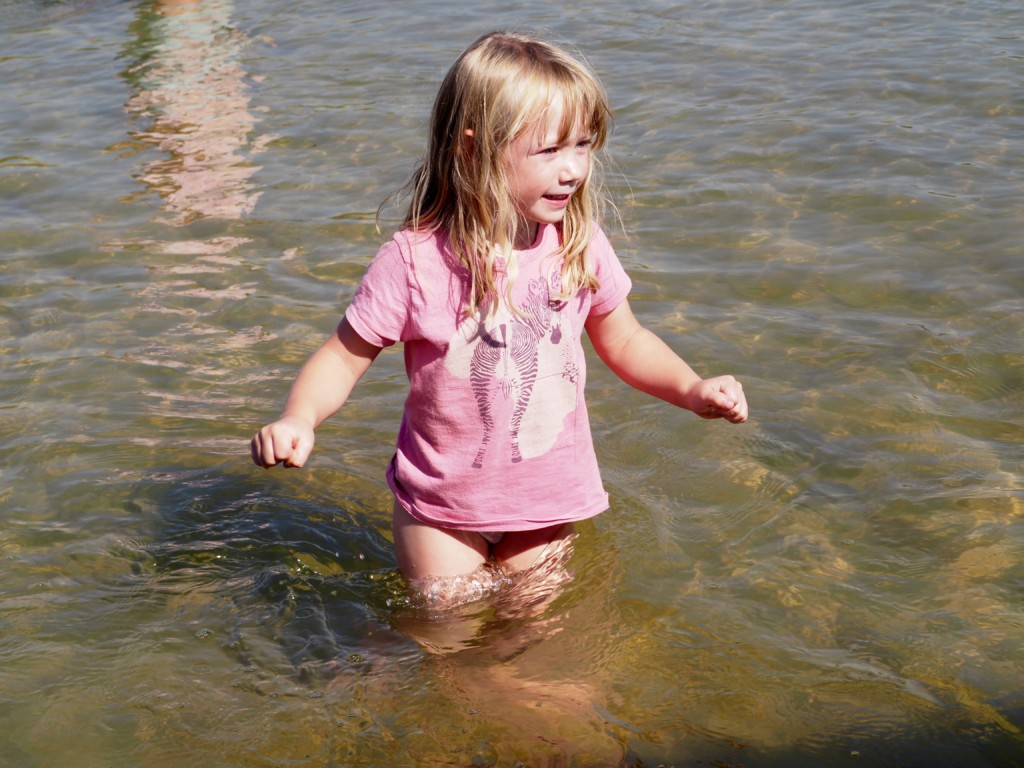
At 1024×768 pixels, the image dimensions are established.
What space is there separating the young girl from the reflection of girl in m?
3.84

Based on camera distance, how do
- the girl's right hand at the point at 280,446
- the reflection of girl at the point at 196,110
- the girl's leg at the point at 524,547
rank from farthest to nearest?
the reflection of girl at the point at 196,110
the girl's leg at the point at 524,547
the girl's right hand at the point at 280,446

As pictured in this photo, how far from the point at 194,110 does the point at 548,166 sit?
247 inches

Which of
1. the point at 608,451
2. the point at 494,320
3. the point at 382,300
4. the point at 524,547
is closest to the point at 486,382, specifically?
the point at 494,320

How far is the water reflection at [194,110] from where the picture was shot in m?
7.10

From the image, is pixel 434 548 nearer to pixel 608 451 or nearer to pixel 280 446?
pixel 280 446

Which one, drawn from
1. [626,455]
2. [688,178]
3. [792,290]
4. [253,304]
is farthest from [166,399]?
[688,178]

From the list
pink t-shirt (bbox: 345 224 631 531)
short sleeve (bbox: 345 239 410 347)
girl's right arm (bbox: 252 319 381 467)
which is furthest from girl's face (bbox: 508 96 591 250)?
girl's right arm (bbox: 252 319 381 467)

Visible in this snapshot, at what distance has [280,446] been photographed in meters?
2.81

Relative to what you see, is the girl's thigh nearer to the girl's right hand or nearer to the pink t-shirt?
the pink t-shirt

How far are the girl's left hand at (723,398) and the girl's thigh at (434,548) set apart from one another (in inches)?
29.7

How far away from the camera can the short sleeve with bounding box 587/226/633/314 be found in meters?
3.32

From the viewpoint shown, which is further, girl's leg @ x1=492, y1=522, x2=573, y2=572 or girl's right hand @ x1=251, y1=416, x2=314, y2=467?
girl's leg @ x1=492, y1=522, x2=573, y2=572

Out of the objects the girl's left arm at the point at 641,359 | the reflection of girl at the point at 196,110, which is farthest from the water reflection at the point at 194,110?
the girl's left arm at the point at 641,359

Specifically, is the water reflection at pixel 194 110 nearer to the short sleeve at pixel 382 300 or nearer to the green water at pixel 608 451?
the green water at pixel 608 451
